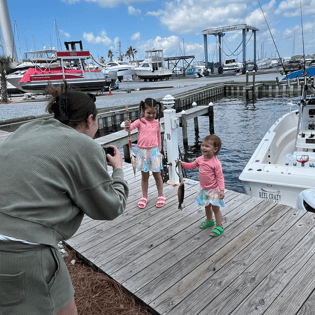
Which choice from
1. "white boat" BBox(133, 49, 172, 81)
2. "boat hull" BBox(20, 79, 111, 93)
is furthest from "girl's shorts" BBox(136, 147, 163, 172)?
"white boat" BBox(133, 49, 172, 81)

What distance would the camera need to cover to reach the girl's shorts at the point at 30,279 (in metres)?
1.06

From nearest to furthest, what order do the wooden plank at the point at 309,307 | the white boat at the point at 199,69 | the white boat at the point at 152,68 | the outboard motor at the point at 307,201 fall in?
the wooden plank at the point at 309,307
the outboard motor at the point at 307,201
the white boat at the point at 152,68
the white boat at the point at 199,69

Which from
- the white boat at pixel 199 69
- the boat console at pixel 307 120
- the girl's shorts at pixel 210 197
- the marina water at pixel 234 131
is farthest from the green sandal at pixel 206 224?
the white boat at pixel 199 69

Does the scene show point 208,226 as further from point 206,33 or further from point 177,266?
point 206,33

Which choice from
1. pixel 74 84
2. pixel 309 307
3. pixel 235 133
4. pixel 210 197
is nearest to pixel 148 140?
pixel 210 197

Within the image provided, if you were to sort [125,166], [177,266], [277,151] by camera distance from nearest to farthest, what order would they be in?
1. [177,266]
2. [125,166]
3. [277,151]

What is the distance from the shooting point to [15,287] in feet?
3.56

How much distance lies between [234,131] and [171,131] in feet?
35.2

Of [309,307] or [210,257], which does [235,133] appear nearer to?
[210,257]

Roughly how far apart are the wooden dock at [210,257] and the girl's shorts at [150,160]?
579 millimetres

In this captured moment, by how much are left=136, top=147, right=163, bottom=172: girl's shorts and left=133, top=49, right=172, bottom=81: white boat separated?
44714mm

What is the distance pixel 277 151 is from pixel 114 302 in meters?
5.99

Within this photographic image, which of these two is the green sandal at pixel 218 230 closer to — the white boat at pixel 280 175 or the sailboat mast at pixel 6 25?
the white boat at pixel 280 175

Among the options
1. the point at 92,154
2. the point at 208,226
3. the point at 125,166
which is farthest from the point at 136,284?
the point at 125,166
